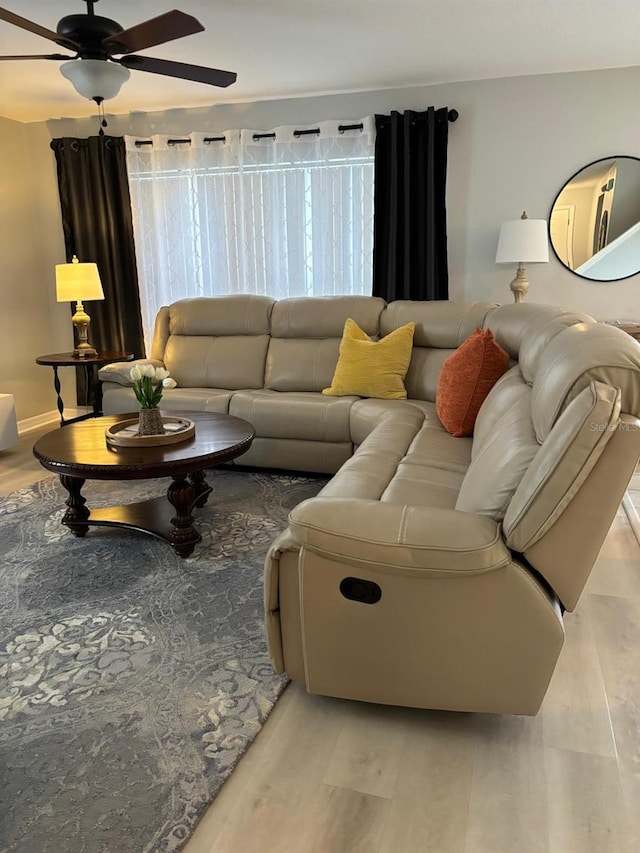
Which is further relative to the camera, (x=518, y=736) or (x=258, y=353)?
(x=258, y=353)

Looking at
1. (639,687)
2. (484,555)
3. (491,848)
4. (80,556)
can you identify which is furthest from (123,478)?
(639,687)

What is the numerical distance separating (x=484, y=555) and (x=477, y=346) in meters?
1.54

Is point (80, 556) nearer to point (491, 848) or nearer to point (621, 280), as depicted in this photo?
point (491, 848)

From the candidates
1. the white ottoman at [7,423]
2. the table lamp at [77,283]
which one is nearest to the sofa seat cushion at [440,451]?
the table lamp at [77,283]

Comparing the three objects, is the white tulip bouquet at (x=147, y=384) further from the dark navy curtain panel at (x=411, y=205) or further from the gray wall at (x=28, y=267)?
the gray wall at (x=28, y=267)

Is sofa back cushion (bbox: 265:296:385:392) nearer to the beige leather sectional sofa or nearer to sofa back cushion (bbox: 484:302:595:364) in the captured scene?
sofa back cushion (bbox: 484:302:595:364)

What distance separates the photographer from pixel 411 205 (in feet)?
13.4

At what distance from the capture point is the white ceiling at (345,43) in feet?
8.98

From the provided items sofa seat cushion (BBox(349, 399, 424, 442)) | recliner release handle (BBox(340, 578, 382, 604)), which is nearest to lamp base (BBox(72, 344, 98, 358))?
sofa seat cushion (BBox(349, 399, 424, 442))

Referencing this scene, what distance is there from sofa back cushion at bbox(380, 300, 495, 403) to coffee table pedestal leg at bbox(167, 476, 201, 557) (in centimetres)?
161

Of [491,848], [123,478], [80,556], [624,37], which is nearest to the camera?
[491,848]

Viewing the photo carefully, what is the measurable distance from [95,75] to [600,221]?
312 cm

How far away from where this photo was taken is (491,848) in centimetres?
127

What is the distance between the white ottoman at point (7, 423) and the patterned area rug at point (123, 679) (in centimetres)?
131
